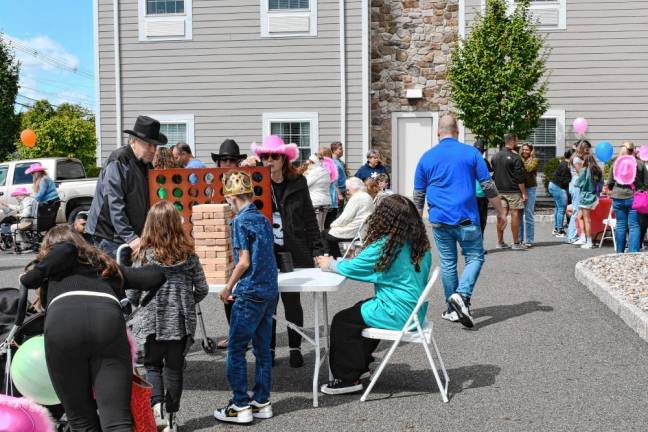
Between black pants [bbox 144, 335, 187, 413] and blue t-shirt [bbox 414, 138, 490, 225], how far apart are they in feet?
12.2

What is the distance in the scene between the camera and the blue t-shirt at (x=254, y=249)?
5039mm

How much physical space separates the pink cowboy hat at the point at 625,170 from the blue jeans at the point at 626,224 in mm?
333

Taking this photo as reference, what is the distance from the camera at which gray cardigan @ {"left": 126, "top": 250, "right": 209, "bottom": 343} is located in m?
4.84

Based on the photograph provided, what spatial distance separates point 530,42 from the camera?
743 inches

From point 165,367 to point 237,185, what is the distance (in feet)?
3.99

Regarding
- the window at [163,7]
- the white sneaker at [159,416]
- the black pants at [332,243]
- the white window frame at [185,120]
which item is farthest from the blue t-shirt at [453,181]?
the window at [163,7]

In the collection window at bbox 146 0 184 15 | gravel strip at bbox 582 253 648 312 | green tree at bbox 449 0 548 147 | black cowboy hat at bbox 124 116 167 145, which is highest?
window at bbox 146 0 184 15

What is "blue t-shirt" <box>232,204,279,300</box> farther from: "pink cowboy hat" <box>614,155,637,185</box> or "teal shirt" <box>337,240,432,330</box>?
"pink cowboy hat" <box>614,155,637,185</box>

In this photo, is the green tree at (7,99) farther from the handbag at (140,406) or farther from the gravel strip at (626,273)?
the handbag at (140,406)

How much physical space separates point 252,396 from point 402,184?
16.4 meters

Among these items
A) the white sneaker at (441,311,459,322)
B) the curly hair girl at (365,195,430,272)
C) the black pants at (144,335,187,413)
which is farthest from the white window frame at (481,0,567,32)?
the black pants at (144,335,187,413)

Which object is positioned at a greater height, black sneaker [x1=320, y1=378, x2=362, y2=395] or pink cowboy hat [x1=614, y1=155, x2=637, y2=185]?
pink cowboy hat [x1=614, y1=155, x2=637, y2=185]

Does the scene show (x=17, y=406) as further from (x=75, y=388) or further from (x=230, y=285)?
(x=230, y=285)

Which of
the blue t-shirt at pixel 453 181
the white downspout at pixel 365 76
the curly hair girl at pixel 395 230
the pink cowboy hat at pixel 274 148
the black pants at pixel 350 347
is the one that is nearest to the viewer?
the curly hair girl at pixel 395 230
